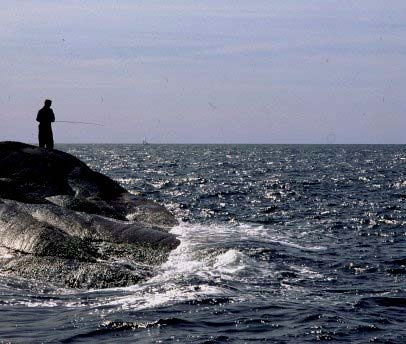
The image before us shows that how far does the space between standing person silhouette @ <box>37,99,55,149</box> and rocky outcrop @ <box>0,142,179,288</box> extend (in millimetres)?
2444

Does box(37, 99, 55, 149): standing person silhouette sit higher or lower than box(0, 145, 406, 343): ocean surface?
higher

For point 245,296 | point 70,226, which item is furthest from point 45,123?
point 245,296

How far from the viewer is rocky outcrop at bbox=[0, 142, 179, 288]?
1656cm

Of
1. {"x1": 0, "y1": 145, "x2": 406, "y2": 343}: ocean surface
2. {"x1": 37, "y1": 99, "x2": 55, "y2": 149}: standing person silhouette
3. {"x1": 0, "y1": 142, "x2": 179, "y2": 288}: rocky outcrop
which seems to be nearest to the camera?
{"x1": 0, "y1": 145, "x2": 406, "y2": 343}: ocean surface

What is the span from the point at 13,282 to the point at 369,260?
36.5 ft

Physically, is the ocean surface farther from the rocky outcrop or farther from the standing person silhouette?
the standing person silhouette

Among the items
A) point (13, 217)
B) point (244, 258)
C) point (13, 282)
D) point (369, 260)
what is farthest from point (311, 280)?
point (13, 217)

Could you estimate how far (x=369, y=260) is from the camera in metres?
21.0

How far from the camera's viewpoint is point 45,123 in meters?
31.8

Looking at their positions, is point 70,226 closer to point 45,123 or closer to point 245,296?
point 245,296

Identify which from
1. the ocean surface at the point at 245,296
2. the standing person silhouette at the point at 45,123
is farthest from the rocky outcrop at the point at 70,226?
the standing person silhouette at the point at 45,123

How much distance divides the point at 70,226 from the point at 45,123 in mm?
12730

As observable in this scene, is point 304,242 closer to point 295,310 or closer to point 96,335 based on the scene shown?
point 295,310

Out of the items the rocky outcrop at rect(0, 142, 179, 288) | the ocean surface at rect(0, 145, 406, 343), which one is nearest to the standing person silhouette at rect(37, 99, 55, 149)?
the rocky outcrop at rect(0, 142, 179, 288)
